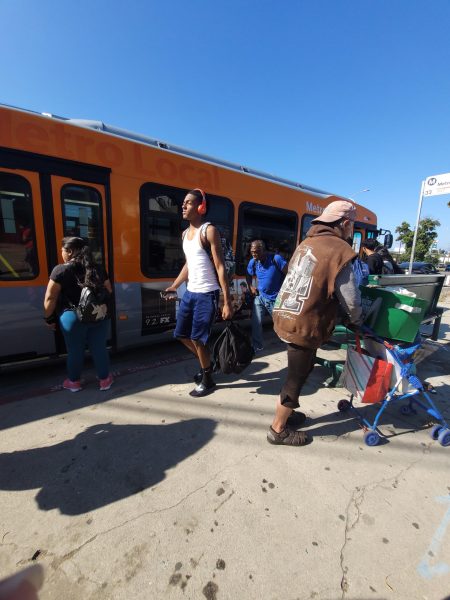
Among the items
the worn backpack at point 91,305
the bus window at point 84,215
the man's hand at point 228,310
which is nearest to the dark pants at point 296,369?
the man's hand at point 228,310

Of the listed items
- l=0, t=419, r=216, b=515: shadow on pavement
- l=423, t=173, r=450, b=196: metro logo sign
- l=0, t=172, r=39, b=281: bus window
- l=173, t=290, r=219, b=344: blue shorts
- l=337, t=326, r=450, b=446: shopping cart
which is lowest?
l=0, t=419, r=216, b=515: shadow on pavement

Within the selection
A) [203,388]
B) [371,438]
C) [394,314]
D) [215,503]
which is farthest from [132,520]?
[394,314]

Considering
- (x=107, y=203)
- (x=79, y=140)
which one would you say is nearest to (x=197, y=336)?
(x=107, y=203)

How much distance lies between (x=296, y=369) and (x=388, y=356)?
91 cm

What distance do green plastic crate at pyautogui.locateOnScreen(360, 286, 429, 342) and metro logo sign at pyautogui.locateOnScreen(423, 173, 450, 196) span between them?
8686mm

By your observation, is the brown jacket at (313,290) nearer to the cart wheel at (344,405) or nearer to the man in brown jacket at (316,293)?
the man in brown jacket at (316,293)

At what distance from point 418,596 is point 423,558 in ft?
0.80

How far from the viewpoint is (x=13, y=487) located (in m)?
2.07

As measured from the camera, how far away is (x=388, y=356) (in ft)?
8.43

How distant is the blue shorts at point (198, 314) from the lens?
3.04 metres

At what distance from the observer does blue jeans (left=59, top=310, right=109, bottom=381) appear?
3090 millimetres

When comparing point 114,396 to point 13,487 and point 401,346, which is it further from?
point 401,346

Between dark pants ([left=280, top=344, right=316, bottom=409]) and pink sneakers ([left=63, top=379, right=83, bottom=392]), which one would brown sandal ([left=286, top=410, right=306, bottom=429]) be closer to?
dark pants ([left=280, top=344, right=316, bottom=409])

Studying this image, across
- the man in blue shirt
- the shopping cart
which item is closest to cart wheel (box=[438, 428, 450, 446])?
the shopping cart
